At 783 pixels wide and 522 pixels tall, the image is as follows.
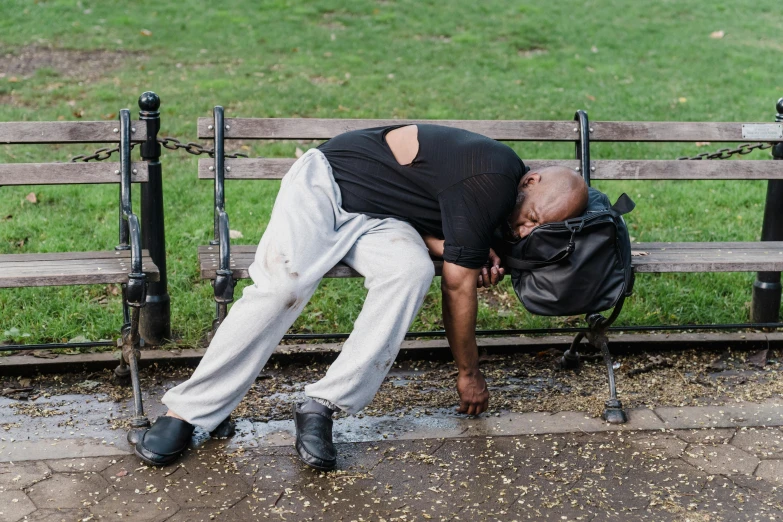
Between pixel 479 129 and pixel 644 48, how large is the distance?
778cm

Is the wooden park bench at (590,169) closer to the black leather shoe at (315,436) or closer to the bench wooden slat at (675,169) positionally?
the bench wooden slat at (675,169)

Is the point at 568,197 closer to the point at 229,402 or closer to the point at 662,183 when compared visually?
the point at 229,402

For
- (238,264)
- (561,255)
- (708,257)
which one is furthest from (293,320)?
(708,257)

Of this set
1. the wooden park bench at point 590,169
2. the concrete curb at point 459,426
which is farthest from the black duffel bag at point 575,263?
the concrete curb at point 459,426

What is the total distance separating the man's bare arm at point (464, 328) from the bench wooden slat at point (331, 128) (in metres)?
0.98

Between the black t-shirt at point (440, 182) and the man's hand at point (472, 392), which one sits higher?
the black t-shirt at point (440, 182)

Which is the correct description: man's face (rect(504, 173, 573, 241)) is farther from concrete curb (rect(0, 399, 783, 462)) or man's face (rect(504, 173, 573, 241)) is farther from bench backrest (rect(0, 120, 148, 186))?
bench backrest (rect(0, 120, 148, 186))

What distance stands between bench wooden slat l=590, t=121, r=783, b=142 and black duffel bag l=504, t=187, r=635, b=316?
3.03 feet

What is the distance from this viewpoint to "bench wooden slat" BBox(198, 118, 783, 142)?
420cm

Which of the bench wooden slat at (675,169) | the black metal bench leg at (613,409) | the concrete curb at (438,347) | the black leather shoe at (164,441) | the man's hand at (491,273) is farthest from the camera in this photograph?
the bench wooden slat at (675,169)

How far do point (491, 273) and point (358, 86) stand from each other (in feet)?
18.8

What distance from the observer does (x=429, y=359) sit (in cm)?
440

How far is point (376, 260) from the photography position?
348cm

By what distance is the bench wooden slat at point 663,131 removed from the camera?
4.49 metres
